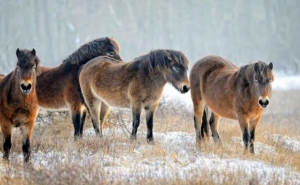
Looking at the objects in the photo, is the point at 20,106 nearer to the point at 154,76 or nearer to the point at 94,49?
the point at 154,76

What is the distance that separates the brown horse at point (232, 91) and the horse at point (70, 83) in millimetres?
1993

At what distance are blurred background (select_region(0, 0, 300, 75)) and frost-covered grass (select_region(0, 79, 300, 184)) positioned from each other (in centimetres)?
6924

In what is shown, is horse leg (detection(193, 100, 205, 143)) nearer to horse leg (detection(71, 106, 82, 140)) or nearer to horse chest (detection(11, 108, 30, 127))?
horse leg (detection(71, 106, 82, 140))

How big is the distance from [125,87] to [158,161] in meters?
2.30

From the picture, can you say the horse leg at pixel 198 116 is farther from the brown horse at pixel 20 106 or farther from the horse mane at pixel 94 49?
the brown horse at pixel 20 106

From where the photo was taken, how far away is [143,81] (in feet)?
29.5

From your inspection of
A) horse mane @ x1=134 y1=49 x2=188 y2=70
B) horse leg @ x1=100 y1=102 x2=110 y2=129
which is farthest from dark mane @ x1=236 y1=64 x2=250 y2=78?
horse leg @ x1=100 y1=102 x2=110 y2=129

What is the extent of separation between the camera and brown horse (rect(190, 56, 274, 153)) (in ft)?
26.0

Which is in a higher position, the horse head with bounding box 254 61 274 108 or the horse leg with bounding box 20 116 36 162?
the horse head with bounding box 254 61 274 108

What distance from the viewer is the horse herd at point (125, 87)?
7469mm

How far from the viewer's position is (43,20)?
91.3 meters

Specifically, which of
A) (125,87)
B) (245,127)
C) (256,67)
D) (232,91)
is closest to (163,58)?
(125,87)

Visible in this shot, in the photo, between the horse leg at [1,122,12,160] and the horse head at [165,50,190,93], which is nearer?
the horse leg at [1,122,12,160]

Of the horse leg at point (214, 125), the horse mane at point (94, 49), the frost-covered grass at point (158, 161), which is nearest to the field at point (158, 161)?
the frost-covered grass at point (158, 161)
